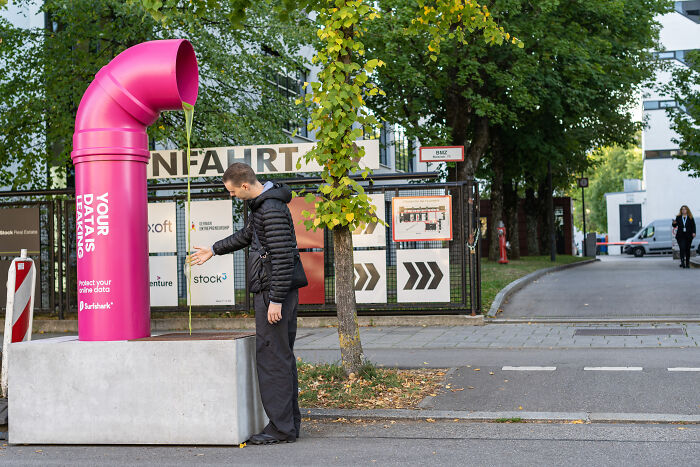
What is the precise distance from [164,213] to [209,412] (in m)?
7.79

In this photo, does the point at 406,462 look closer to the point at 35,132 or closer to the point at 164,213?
the point at 164,213

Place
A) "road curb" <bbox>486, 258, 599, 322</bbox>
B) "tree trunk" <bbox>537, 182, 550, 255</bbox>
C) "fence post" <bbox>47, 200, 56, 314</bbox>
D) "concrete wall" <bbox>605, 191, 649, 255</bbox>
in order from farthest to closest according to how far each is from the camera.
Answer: "concrete wall" <bbox>605, 191, 649, 255</bbox>, "tree trunk" <bbox>537, 182, 550, 255</bbox>, "road curb" <bbox>486, 258, 599, 322</bbox>, "fence post" <bbox>47, 200, 56, 314</bbox>

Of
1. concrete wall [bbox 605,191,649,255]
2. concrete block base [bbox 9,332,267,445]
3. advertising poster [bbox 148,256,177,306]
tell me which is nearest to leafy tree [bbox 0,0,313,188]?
advertising poster [bbox 148,256,177,306]

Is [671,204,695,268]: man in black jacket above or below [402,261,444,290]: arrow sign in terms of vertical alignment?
above

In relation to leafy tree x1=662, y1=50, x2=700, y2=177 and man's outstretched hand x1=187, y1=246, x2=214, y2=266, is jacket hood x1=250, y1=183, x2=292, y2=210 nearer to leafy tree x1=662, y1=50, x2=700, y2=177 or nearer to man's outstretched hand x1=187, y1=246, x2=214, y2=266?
man's outstretched hand x1=187, y1=246, x2=214, y2=266

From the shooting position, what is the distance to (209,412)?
5.90 meters

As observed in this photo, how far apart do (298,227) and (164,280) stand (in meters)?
2.26

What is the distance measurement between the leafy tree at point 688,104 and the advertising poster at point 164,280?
65.9 feet

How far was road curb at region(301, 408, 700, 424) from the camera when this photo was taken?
21.0ft

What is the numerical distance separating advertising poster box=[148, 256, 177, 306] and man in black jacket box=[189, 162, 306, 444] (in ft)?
24.7

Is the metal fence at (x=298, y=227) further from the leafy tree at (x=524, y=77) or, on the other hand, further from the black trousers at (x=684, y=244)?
the black trousers at (x=684, y=244)

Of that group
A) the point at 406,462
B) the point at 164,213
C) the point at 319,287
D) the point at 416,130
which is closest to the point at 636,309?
the point at 319,287

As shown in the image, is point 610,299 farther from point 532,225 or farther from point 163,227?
point 532,225

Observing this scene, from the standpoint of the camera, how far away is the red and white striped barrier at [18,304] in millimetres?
7137
